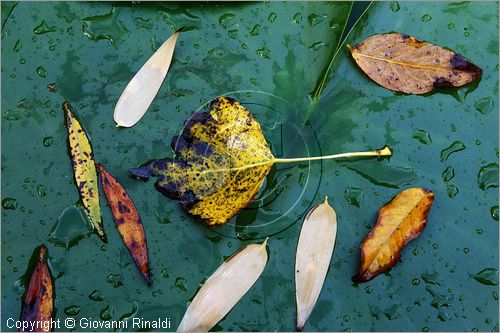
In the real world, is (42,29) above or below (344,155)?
above

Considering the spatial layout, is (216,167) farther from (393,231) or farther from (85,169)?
(393,231)

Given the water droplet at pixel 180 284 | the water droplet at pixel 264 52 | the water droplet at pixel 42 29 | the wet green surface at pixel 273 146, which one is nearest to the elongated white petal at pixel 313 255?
the wet green surface at pixel 273 146

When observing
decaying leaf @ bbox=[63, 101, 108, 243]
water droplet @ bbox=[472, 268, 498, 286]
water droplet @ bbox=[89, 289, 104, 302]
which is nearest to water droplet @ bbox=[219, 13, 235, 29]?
decaying leaf @ bbox=[63, 101, 108, 243]

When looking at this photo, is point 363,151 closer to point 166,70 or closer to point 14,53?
point 166,70

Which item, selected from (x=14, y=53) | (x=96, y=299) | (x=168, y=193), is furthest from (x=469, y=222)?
(x=14, y=53)

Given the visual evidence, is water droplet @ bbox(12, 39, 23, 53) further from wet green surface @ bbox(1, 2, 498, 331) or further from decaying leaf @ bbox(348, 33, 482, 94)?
decaying leaf @ bbox(348, 33, 482, 94)

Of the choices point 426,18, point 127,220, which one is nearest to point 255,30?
point 426,18
